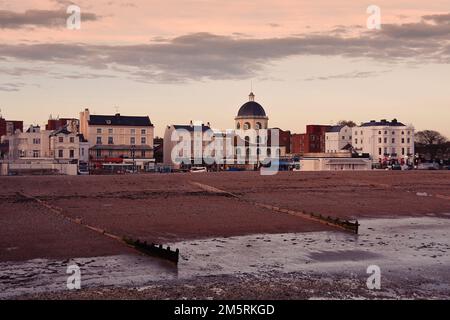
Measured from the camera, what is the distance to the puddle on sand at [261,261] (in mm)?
17094

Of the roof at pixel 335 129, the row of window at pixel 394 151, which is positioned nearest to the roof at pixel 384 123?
the row of window at pixel 394 151

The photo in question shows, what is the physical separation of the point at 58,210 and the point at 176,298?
19418 millimetres

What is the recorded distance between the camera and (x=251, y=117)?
12038cm

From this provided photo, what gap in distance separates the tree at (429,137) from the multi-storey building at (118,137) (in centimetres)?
8326

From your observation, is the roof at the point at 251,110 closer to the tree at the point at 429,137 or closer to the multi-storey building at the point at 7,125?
the multi-storey building at the point at 7,125

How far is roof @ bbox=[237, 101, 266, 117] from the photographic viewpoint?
121000 millimetres

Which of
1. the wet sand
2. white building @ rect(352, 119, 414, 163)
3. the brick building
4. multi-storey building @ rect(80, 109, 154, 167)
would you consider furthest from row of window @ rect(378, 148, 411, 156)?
the wet sand

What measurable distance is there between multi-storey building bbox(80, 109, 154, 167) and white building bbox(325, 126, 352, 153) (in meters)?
42.8

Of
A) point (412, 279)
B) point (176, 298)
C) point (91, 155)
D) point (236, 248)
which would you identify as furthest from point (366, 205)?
point (91, 155)

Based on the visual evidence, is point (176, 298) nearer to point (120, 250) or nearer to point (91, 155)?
point (120, 250)

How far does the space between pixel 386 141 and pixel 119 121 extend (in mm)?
54903

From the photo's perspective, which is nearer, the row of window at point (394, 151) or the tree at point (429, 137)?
the row of window at point (394, 151)

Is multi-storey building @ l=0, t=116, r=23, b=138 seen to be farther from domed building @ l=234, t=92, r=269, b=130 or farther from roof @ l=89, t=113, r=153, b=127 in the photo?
domed building @ l=234, t=92, r=269, b=130

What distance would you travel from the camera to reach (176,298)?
15070 millimetres
